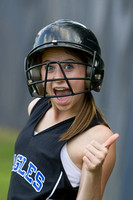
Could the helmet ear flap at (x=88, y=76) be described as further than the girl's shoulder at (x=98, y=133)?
Yes

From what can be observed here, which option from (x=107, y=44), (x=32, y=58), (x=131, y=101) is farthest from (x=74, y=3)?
(x=32, y=58)

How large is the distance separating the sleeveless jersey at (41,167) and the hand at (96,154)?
0.29 m

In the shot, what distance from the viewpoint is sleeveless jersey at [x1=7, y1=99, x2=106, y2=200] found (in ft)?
5.97

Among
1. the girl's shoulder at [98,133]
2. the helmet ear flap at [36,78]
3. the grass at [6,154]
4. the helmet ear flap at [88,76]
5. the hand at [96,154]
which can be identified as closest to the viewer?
the hand at [96,154]

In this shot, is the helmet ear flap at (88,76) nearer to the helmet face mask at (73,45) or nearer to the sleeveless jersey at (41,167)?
the helmet face mask at (73,45)

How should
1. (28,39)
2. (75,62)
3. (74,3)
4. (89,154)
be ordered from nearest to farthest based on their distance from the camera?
Answer: (89,154) → (75,62) → (74,3) → (28,39)

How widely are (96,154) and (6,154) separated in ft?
11.3

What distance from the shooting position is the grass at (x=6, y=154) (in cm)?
429

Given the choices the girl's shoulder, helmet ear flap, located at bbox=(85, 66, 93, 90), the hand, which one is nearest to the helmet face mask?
helmet ear flap, located at bbox=(85, 66, 93, 90)

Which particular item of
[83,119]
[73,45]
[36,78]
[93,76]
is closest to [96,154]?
[83,119]

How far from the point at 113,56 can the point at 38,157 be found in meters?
1.57

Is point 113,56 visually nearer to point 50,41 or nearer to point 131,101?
point 131,101

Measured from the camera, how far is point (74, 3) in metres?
3.66

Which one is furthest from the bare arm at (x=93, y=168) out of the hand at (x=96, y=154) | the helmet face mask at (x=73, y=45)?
the helmet face mask at (x=73, y=45)
